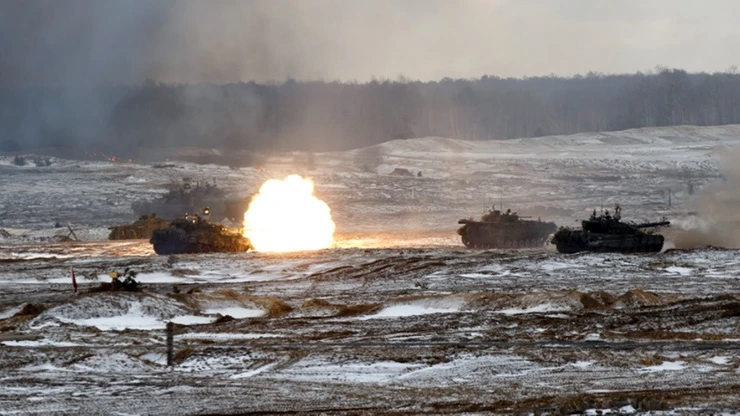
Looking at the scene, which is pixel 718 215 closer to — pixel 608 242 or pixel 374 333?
pixel 608 242

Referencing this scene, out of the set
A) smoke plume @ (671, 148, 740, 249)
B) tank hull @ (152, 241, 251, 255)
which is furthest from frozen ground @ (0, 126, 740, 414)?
smoke plume @ (671, 148, 740, 249)

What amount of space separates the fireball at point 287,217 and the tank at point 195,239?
711 centimetres

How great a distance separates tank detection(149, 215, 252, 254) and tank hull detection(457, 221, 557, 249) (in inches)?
542

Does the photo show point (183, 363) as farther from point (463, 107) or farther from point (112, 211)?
point (463, 107)

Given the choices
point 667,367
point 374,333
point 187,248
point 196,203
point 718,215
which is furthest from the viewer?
point 196,203

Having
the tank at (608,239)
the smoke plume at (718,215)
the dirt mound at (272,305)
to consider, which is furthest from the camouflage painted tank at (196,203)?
the dirt mound at (272,305)

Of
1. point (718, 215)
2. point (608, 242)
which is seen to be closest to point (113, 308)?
point (608, 242)

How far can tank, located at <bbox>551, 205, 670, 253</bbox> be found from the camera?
58.8 m

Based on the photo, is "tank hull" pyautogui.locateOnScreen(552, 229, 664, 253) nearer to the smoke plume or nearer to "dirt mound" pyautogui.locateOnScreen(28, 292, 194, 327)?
the smoke plume

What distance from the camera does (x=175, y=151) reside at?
141 metres

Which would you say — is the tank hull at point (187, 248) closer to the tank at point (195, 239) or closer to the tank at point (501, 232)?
the tank at point (195, 239)

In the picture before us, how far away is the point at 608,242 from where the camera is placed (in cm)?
5941

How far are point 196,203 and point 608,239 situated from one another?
160ft

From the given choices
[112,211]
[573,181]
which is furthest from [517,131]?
[112,211]
